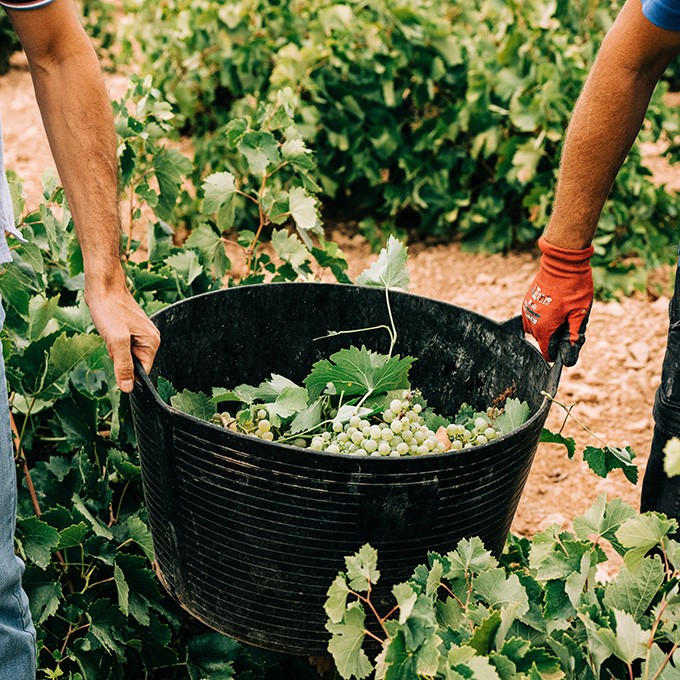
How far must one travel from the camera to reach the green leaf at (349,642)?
51.7 inches

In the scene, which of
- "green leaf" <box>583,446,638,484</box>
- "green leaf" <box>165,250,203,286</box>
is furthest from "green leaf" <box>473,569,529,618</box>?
"green leaf" <box>165,250,203,286</box>

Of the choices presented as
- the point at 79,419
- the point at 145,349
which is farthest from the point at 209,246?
the point at 145,349

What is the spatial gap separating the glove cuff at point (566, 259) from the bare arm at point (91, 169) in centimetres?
83

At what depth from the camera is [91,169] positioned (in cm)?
160

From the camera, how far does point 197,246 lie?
101 inches

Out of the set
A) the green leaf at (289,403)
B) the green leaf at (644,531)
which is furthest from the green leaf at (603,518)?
the green leaf at (289,403)

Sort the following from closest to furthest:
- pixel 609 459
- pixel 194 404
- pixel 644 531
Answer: pixel 644 531 < pixel 609 459 < pixel 194 404

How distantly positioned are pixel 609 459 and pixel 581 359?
2175mm

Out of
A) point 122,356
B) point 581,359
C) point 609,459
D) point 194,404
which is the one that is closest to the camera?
point 122,356

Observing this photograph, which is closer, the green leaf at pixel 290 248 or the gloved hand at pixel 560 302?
the gloved hand at pixel 560 302

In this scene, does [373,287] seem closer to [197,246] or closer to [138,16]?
[197,246]

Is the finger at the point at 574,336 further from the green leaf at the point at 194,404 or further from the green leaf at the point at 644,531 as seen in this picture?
the green leaf at the point at 194,404

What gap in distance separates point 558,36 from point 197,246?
2636mm

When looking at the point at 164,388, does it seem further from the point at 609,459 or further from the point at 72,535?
the point at 609,459
